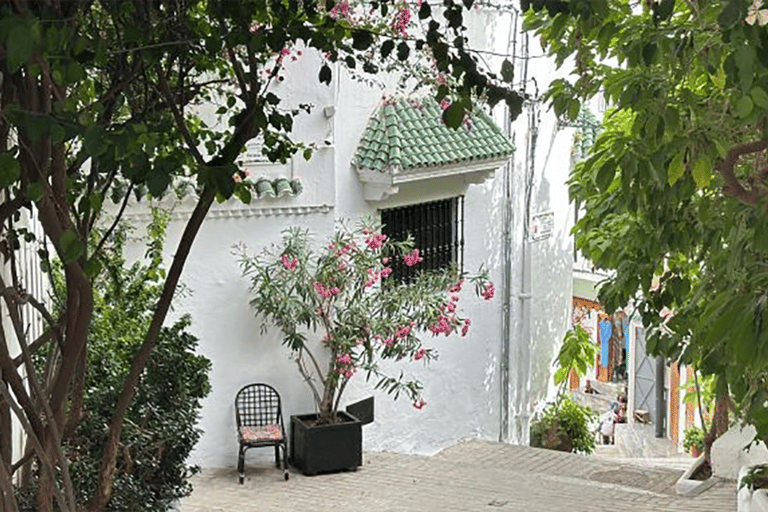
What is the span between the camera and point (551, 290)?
56.5 ft

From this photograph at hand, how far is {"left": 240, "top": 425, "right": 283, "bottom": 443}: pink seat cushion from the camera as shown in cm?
1236

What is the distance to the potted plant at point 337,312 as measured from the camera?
12.5 meters

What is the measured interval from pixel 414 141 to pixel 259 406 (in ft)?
10.3

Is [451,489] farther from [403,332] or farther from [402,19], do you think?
[402,19]

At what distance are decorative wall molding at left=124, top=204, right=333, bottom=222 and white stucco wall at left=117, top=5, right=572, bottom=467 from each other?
0.5 inches

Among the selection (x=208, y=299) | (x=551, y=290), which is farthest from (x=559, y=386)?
(x=208, y=299)

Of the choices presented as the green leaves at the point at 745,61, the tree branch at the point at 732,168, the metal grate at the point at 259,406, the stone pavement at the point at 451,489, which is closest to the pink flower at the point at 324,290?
the metal grate at the point at 259,406

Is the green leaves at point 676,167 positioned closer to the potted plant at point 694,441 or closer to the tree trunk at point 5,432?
the tree trunk at point 5,432

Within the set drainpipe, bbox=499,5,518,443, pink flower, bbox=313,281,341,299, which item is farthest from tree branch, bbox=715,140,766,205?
drainpipe, bbox=499,5,518,443

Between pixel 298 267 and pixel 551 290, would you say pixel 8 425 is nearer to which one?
pixel 298 267

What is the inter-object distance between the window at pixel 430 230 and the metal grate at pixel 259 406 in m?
1.91

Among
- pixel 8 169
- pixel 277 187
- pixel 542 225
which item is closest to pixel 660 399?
pixel 542 225

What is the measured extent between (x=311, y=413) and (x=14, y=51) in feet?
32.7

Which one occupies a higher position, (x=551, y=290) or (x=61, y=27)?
(x=61, y=27)
